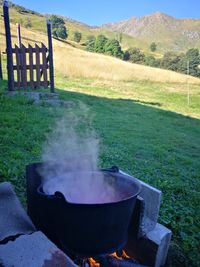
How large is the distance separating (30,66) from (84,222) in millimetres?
7132

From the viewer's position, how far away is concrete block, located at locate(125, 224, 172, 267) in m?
2.70

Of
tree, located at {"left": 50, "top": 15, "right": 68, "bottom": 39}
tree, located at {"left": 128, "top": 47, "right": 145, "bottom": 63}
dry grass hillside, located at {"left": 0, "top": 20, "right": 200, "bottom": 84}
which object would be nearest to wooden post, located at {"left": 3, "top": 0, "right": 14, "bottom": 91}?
dry grass hillside, located at {"left": 0, "top": 20, "right": 200, "bottom": 84}

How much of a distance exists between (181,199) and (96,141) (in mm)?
2409

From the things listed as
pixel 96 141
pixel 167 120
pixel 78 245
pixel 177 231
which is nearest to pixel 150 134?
pixel 96 141

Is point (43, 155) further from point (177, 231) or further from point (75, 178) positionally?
point (177, 231)

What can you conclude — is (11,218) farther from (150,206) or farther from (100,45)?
(100,45)

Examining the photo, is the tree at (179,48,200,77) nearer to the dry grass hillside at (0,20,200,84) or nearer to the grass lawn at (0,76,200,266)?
the dry grass hillside at (0,20,200,84)

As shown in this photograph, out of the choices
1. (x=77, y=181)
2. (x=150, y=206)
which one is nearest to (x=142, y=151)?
(x=150, y=206)

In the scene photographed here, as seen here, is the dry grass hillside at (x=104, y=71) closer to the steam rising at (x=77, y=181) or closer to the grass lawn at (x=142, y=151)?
the grass lawn at (x=142, y=151)

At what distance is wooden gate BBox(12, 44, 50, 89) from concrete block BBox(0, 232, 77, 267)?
6936 millimetres

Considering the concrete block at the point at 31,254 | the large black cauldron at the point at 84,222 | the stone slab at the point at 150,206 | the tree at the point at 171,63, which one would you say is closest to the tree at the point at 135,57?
the tree at the point at 171,63

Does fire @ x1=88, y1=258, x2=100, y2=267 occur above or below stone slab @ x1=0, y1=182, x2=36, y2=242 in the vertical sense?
below

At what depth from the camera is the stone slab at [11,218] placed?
2.09m

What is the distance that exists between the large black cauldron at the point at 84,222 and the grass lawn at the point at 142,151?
37.8 inches
